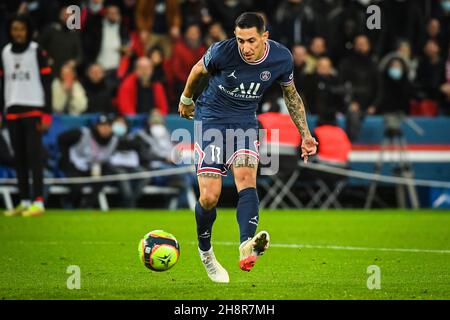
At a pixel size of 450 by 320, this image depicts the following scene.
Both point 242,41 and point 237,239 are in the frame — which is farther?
point 237,239

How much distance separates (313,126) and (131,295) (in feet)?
35.3

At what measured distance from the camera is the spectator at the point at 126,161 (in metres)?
Answer: 18.2

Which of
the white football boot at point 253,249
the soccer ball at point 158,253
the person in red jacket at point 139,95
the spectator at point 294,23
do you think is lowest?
the soccer ball at point 158,253

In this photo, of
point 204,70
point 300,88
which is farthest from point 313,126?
point 204,70

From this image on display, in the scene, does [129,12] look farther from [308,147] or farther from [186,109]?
[308,147]

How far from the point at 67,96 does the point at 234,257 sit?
8402mm

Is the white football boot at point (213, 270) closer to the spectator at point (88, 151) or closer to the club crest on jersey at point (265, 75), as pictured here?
the club crest on jersey at point (265, 75)

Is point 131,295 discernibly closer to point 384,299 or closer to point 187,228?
point 384,299

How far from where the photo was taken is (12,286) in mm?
8734

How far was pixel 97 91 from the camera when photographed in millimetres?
19203

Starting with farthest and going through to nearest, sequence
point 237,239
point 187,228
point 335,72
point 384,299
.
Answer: point 335,72 → point 187,228 → point 237,239 → point 384,299

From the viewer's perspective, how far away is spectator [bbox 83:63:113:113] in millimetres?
18984

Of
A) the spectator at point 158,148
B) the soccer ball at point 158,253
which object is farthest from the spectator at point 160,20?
the soccer ball at point 158,253

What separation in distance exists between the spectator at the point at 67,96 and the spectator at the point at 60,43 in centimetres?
41
